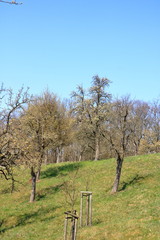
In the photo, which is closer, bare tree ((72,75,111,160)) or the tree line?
the tree line

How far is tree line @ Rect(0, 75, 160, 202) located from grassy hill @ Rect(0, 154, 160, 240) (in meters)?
2.31

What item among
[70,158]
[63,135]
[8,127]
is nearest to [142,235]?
[8,127]

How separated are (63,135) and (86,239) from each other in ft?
101

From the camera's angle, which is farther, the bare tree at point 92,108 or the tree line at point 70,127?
the bare tree at point 92,108

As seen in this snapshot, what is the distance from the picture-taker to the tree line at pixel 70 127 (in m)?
22.4

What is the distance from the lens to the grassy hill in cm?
1788

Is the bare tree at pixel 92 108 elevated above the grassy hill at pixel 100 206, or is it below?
above

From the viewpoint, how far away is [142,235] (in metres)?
15.6

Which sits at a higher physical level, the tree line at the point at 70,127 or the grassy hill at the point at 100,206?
the tree line at the point at 70,127

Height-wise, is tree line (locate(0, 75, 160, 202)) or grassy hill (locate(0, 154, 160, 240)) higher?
tree line (locate(0, 75, 160, 202))

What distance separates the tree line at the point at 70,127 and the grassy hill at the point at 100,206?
2311 mm

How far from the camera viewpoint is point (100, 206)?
83.8 feet

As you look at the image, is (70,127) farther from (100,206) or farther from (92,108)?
(100,206)

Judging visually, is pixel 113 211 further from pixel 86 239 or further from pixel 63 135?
pixel 63 135
